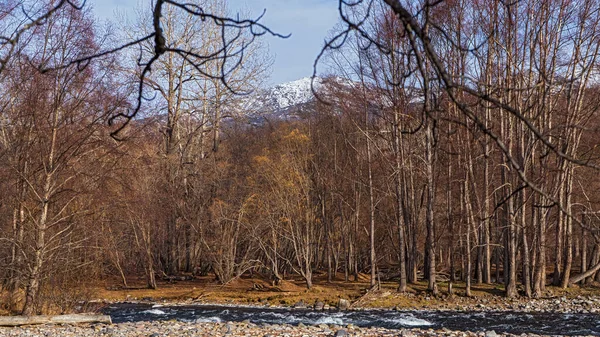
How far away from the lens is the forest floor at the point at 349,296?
19.6 meters

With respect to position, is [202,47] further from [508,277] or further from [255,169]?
[508,277]

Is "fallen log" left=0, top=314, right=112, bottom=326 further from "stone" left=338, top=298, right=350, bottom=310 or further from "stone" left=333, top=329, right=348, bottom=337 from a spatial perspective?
"stone" left=338, top=298, right=350, bottom=310

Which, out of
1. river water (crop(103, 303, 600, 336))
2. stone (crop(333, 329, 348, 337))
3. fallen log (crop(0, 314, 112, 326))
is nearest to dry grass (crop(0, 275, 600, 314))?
river water (crop(103, 303, 600, 336))

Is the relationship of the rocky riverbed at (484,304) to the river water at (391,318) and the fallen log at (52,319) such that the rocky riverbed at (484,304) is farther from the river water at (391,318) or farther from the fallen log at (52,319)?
the fallen log at (52,319)

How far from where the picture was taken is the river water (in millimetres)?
15305

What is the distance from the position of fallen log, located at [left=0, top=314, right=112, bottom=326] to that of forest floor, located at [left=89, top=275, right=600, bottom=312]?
7.44ft

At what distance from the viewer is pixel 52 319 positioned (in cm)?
1423

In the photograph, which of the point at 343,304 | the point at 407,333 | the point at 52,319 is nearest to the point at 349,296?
the point at 343,304

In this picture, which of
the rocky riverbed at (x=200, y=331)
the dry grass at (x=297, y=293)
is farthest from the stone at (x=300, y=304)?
the rocky riverbed at (x=200, y=331)

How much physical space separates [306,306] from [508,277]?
6.99 meters

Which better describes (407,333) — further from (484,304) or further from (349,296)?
(349,296)

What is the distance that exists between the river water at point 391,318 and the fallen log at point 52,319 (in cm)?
→ 226

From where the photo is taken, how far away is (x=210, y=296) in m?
24.3

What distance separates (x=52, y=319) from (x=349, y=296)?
35.7ft
